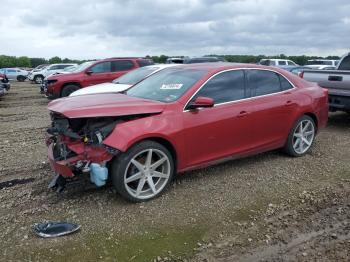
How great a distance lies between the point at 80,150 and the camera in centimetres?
470

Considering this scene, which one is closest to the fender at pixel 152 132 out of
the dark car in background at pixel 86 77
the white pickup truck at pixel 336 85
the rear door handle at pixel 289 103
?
the rear door handle at pixel 289 103

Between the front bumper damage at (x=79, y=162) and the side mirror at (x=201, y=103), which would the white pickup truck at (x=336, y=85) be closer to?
the side mirror at (x=201, y=103)

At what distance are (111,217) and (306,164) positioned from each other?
340cm

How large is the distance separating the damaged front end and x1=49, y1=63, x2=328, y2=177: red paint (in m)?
0.15

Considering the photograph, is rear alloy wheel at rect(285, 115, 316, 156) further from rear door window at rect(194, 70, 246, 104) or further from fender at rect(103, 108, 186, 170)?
fender at rect(103, 108, 186, 170)

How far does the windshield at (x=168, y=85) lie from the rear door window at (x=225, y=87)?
181mm

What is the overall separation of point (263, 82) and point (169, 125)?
2020mm

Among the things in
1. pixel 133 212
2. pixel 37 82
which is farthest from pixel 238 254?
pixel 37 82

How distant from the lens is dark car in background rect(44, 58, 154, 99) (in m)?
14.1

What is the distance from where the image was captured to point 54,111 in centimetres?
484

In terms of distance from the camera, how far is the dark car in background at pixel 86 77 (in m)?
14.1

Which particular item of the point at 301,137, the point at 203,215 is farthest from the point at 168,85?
the point at 301,137

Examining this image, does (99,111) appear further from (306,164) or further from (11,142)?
(11,142)

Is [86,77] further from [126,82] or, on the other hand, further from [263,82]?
[263,82]
